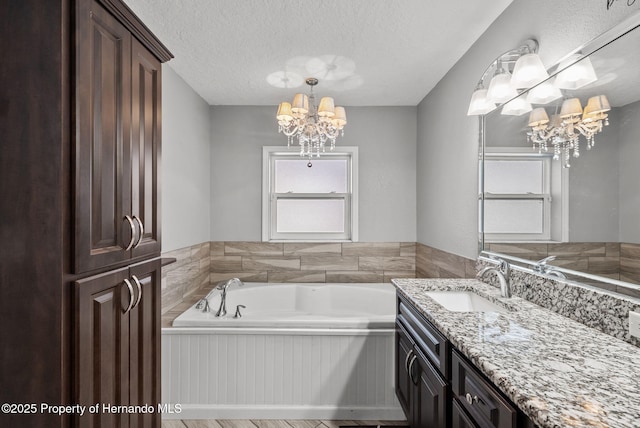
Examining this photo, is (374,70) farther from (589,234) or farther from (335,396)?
(335,396)

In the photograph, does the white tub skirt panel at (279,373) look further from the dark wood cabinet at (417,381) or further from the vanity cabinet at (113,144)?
the vanity cabinet at (113,144)

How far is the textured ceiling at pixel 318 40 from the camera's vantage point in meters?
1.83

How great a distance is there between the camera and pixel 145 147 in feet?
4.38

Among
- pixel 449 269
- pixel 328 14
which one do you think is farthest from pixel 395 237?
pixel 328 14

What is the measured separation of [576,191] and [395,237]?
2.20m

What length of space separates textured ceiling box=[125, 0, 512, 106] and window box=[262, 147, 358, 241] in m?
0.80

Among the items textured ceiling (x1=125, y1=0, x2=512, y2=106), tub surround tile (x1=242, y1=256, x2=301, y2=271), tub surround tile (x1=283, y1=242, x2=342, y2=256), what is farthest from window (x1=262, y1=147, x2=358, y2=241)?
textured ceiling (x1=125, y1=0, x2=512, y2=106)

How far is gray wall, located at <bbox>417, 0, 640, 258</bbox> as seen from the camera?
1.40 m

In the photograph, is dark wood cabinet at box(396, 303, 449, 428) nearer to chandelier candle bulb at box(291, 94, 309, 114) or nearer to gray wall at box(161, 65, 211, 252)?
chandelier candle bulb at box(291, 94, 309, 114)

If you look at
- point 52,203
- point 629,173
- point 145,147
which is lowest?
point 52,203

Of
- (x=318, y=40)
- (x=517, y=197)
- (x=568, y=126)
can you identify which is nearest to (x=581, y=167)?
(x=568, y=126)

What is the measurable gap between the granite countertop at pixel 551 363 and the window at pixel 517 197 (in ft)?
1.38

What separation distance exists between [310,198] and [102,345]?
271 cm

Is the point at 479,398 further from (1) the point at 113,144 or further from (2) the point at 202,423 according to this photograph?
(2) the point at 202,423
